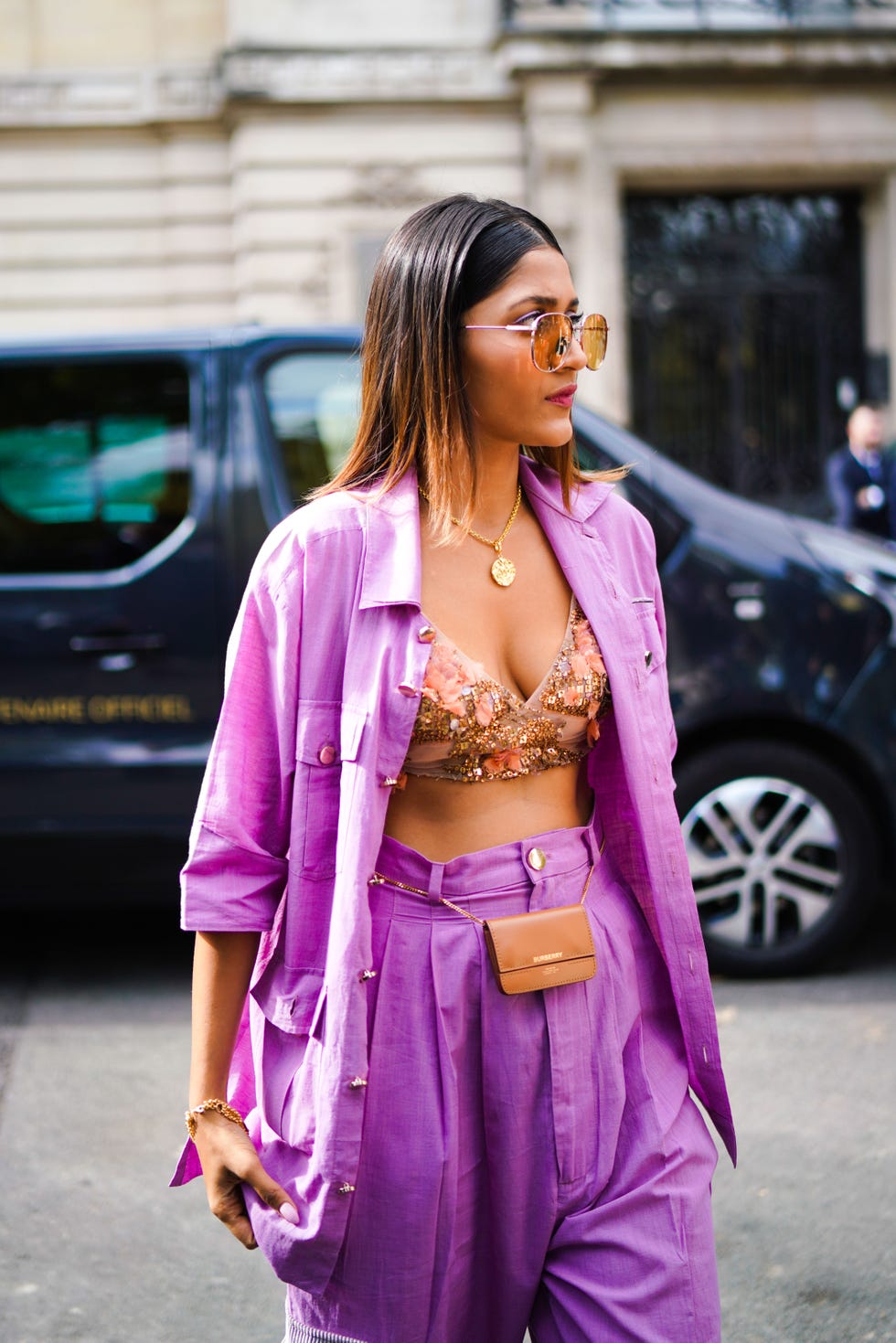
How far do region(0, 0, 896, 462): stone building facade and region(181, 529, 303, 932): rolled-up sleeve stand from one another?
1274cm

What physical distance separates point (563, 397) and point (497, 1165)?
35.1 inches

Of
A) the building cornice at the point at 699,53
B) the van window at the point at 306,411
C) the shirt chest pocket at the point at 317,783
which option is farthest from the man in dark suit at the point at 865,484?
the shirt chest pocket at the point at 317,783

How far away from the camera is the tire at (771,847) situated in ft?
16.0

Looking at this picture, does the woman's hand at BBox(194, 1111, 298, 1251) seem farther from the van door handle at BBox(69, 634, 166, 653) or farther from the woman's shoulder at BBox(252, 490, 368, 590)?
the van door handle at BBox(69, 634, 166, 653)

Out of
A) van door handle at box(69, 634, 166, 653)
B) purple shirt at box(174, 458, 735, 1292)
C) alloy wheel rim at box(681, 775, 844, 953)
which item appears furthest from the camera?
alloy wheel rim at box(681, 775, 844, 953)

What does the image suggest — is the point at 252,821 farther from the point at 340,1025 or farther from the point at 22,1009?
the point at 22,1009

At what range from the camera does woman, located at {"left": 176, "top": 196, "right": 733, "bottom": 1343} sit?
1.74 m

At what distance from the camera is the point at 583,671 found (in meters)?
1.90

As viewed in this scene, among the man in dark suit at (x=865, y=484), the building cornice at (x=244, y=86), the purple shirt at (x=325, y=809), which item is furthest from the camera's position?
the building cornice at (x=244, y=86)

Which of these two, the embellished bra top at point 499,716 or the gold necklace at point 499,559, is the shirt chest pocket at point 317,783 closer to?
the embellished bra top at point 499,716

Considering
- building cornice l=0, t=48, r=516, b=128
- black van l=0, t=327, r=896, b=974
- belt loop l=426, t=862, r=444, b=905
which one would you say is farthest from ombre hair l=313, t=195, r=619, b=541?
building cornice l=0, t=48, r=516, b=128

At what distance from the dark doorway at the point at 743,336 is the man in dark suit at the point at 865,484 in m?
4.64

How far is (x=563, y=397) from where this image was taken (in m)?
1.95

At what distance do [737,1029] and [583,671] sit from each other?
2.88 meters
